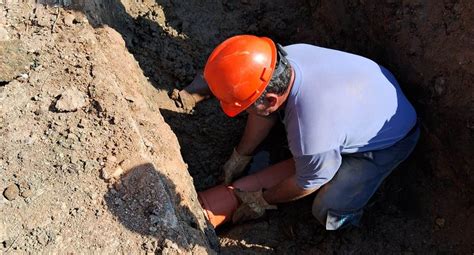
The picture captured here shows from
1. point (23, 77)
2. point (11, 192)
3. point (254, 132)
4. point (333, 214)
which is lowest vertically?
point (333, 214)

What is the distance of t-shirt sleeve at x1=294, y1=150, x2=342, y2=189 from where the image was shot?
3.00m

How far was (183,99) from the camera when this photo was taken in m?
4.06

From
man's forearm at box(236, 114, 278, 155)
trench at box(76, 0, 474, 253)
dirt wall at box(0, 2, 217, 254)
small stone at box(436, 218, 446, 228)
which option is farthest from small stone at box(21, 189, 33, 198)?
small stone at box(436, 218, 446, 228)

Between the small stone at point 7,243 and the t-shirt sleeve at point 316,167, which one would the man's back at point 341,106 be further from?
the small stone at point 7,243

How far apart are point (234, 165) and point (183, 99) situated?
67cm

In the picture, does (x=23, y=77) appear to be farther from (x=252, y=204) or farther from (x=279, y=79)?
(x=252, y=204)

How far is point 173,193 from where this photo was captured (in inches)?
112

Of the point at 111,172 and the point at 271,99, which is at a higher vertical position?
the point at 271,99

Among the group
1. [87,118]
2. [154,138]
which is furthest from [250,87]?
[87,118]

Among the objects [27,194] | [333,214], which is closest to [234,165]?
[333,214]

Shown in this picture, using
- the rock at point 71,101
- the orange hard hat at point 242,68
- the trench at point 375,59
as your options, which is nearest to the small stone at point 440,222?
the trench at point 375,59

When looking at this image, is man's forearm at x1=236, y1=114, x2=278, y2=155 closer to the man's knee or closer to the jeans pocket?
the man's knee

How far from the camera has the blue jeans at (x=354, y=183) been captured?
3.40 metres

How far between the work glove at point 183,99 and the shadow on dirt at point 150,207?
4.27 feet
